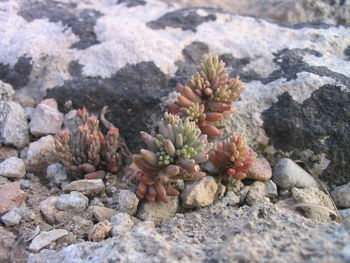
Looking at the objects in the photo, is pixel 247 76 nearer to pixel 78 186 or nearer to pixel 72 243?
pixel 78 186

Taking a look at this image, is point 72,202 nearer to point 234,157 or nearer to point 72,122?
point 72,122

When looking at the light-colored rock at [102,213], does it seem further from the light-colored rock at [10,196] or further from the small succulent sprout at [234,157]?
the small succulent sprout at [234,157]

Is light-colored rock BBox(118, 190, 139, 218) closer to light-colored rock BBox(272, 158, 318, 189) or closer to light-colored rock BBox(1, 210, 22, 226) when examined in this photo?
light-colored rock BBox(1, 210, 22, 226)

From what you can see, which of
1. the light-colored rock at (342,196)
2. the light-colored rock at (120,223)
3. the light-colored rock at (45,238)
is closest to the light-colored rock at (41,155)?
the light-colored rock at (45,238)

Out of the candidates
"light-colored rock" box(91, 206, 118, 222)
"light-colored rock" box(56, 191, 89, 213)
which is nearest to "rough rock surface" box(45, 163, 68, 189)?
"light-colored rock" box(56, 191, 89, 213)

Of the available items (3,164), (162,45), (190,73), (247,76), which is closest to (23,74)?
(3,164)

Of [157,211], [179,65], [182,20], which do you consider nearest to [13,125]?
[157,211]
